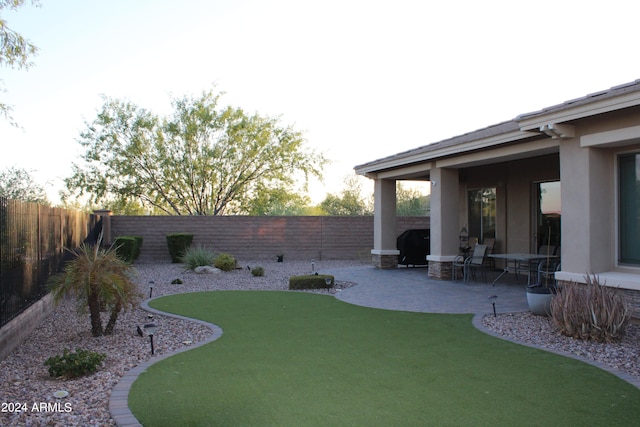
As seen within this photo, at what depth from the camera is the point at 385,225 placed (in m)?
16.4

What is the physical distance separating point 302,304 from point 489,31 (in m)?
8.97

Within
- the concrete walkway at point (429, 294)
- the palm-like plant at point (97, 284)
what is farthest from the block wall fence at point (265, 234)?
the palm-like plant at point (97, 284)

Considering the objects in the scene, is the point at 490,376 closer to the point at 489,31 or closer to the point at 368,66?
the point at 489,31

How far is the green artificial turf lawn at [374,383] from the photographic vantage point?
413 cm

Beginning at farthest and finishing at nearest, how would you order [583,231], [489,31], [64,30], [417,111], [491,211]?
[417,111] → [491,211] → [489,31] → [64,30] → [583,231]

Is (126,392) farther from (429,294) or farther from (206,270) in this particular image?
(206,270)

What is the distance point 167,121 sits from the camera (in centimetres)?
2692

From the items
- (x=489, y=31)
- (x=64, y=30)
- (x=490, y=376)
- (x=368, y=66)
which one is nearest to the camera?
(x=490, y=376)

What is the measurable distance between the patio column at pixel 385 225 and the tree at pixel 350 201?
62.8ft

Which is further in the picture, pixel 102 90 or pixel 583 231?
pixel 102 90

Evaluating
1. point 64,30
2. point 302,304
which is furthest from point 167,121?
point 302,304

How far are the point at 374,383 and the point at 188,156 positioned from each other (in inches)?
934

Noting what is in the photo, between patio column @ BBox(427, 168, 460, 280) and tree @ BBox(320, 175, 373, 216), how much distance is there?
873 inches

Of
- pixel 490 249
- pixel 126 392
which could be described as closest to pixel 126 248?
pixel 490 249
